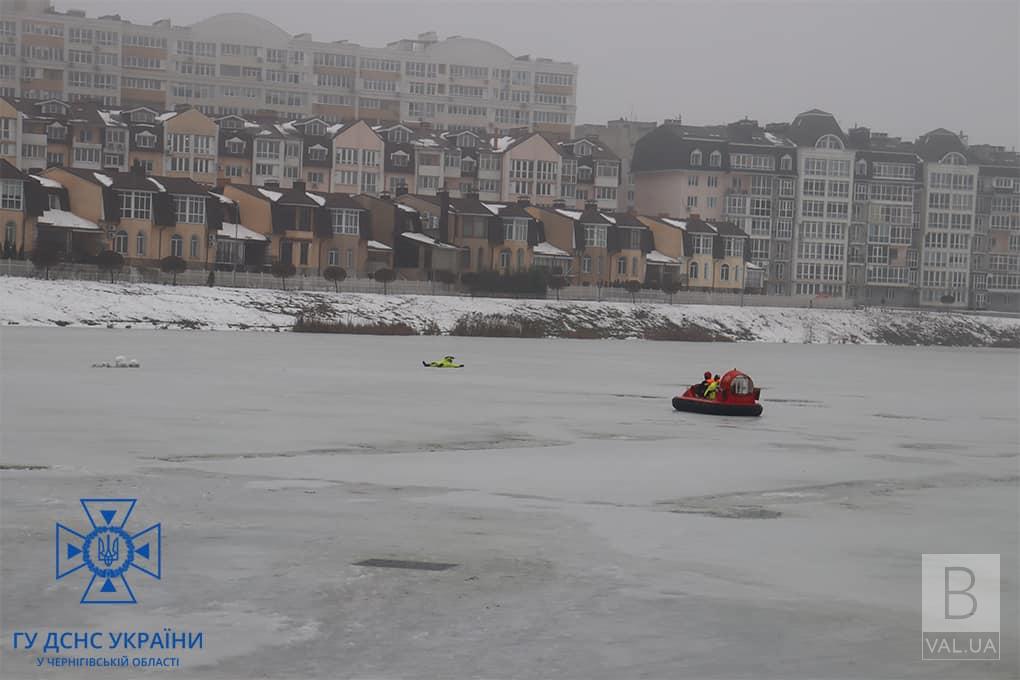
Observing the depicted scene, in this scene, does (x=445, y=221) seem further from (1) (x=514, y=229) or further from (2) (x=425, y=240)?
(1) (x=514, y=229)

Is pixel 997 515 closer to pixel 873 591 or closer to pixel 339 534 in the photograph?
pixel 873 591

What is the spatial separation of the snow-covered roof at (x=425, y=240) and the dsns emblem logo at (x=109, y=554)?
103 meters

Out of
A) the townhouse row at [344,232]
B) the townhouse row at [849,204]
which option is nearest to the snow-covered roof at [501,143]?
the townhouse row at [849,204]

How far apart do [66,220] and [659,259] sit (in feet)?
174

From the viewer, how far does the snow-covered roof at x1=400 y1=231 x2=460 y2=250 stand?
121 m

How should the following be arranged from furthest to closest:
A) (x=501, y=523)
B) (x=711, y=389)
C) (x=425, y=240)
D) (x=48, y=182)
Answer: (x=425, y=240) < (x=48, y=182) < (x=711, y=389) < (x=501, y=523)

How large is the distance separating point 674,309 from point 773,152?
62024 mm

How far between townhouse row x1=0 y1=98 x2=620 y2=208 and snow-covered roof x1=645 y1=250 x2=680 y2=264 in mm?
22554

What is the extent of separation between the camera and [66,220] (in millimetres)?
105875

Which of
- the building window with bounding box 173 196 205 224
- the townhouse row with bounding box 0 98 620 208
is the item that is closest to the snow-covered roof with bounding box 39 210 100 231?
the building window with bounding box 173 196 205 224

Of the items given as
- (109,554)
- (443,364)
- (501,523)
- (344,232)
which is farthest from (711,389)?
(344,232)

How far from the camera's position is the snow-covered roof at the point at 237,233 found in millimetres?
113775
